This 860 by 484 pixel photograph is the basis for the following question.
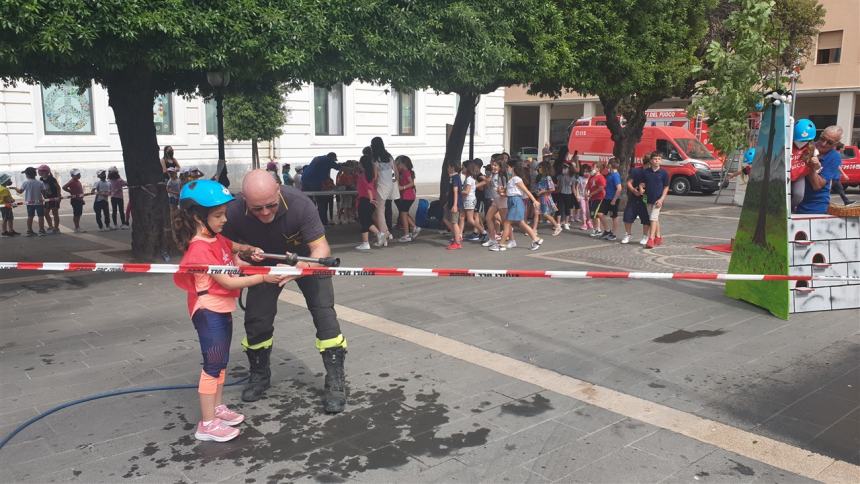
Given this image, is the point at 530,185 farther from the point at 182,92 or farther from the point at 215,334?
the point at 215,334

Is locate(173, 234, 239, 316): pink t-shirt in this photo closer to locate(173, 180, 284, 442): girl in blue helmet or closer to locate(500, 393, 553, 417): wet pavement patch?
locate(173, 180, 284, 442): girl in blue helmet

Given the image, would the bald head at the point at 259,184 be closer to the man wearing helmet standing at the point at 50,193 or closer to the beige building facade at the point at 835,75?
the man wearing helmet standing at the point at 50,193

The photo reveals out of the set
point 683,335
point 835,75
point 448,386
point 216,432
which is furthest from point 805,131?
point 835,75

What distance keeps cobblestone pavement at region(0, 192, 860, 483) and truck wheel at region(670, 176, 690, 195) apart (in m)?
16.6

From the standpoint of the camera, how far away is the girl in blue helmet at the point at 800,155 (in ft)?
23.2

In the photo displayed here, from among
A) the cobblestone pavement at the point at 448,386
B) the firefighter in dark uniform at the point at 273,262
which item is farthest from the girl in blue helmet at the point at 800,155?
the firefighter in dark uniform at the point at 273,262

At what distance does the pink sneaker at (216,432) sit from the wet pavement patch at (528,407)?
172cm

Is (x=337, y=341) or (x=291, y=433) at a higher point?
(x=337, y=341)

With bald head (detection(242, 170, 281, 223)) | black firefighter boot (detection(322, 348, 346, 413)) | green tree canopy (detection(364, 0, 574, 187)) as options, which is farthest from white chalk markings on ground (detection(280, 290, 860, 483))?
green tree canopy (detection(364, 0, 574, 187))

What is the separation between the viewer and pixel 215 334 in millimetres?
3873

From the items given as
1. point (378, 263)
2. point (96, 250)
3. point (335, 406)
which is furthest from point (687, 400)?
point (96, 250)

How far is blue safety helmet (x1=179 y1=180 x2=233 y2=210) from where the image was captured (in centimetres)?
377

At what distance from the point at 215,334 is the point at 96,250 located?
867 centimetres

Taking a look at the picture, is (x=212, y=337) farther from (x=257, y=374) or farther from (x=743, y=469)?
(x=743, y=469)
